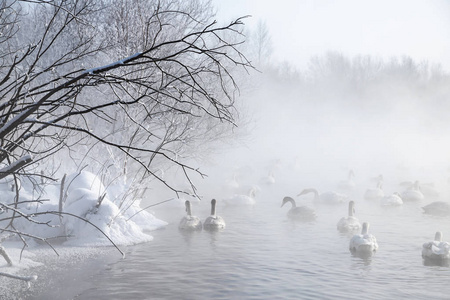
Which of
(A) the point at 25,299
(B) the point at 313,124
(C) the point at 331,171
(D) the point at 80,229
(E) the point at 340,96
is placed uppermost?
(E) the point at 340,96

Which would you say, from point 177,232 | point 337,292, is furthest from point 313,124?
point 337,292

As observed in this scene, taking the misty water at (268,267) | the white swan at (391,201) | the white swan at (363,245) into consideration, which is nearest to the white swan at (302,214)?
Result: the misty water at (268,267)

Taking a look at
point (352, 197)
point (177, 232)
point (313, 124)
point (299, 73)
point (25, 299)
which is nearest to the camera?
point (25, 299)

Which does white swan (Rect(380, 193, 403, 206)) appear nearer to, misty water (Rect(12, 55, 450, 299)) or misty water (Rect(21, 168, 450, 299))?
misty water (Rect(12, 55, 450, 299))

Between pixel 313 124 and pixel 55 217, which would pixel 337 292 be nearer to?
pixel 55 217

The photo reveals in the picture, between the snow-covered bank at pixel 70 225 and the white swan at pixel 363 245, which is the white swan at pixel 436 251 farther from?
the snow-covered bank at pixel 70 225

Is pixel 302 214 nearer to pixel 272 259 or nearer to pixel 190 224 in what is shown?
pixel 190 224

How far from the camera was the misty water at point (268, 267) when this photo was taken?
9.05 meters

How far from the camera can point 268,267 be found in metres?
10.9

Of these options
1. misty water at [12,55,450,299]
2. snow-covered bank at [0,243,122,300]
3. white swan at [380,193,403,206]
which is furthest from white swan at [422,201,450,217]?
snow-covered bank at [0,243,122,300]

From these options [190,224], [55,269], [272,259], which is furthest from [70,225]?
[272,259]

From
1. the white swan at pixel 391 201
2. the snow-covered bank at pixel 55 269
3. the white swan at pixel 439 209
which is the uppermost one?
the white swan at pixel 391 201

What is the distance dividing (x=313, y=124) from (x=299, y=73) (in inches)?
389

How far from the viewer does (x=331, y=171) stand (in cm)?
4541
